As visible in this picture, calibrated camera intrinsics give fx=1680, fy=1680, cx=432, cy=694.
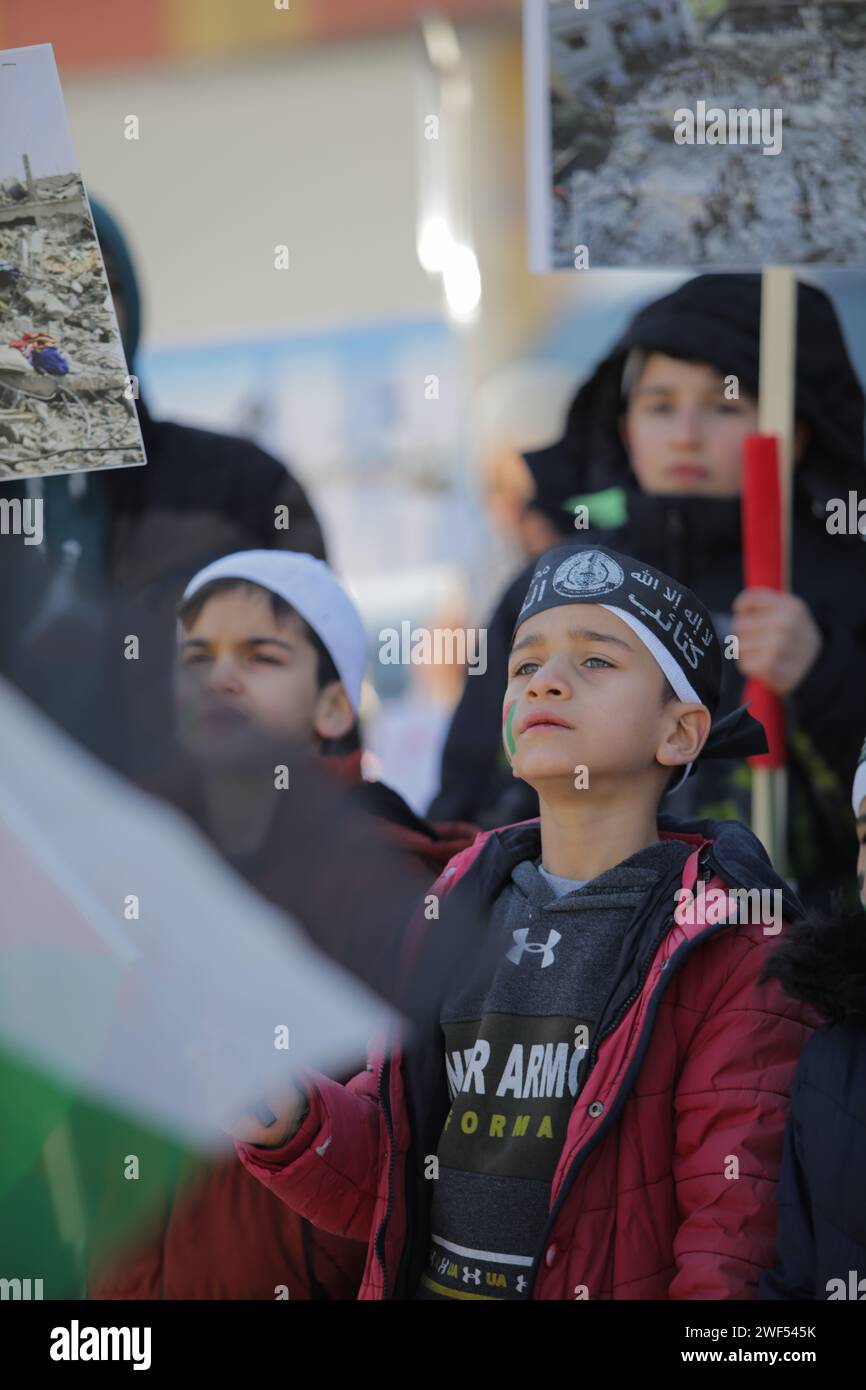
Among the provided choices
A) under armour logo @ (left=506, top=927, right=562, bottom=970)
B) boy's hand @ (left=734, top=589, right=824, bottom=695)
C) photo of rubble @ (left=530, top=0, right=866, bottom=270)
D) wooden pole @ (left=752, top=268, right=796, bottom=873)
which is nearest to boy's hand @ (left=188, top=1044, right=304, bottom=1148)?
under armour logo @ (left=506, top=927, right=562, bottom=970)

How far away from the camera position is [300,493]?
9.08ft

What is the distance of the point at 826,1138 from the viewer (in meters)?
1.58

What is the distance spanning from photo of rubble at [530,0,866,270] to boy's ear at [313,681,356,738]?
645 millimetres

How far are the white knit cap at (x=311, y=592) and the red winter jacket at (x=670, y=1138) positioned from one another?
0.72 metres

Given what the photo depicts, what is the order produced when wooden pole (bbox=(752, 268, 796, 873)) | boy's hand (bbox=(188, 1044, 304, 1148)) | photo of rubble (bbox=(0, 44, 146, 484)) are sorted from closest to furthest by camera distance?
boy's hand (bbox=(188, 1044, 304, 1148)) → photo of rubble (bbox=(0, 44, 146, 484)) → wooden pole (bbox=(752, 268, 796, 873))

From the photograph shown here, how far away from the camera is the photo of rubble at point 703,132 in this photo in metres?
2.22

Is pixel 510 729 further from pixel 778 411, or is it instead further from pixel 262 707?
pixel 778 411

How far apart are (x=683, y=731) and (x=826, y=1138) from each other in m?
0.45

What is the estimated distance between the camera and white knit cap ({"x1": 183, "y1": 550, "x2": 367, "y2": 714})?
89.4 inches

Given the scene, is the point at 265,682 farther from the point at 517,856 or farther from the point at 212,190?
the point at 212,190

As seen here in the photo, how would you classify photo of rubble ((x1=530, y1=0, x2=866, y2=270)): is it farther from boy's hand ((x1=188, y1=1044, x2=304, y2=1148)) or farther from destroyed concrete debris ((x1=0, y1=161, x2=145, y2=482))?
boy's hand ((x1=188, y1=1044, x2=304, y2=1148))

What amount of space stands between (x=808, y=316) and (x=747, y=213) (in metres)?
0.47

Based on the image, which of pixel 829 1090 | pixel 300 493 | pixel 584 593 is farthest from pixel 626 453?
pixel 829 1090

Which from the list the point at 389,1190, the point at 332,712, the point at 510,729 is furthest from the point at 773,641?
the point at 389,1190
